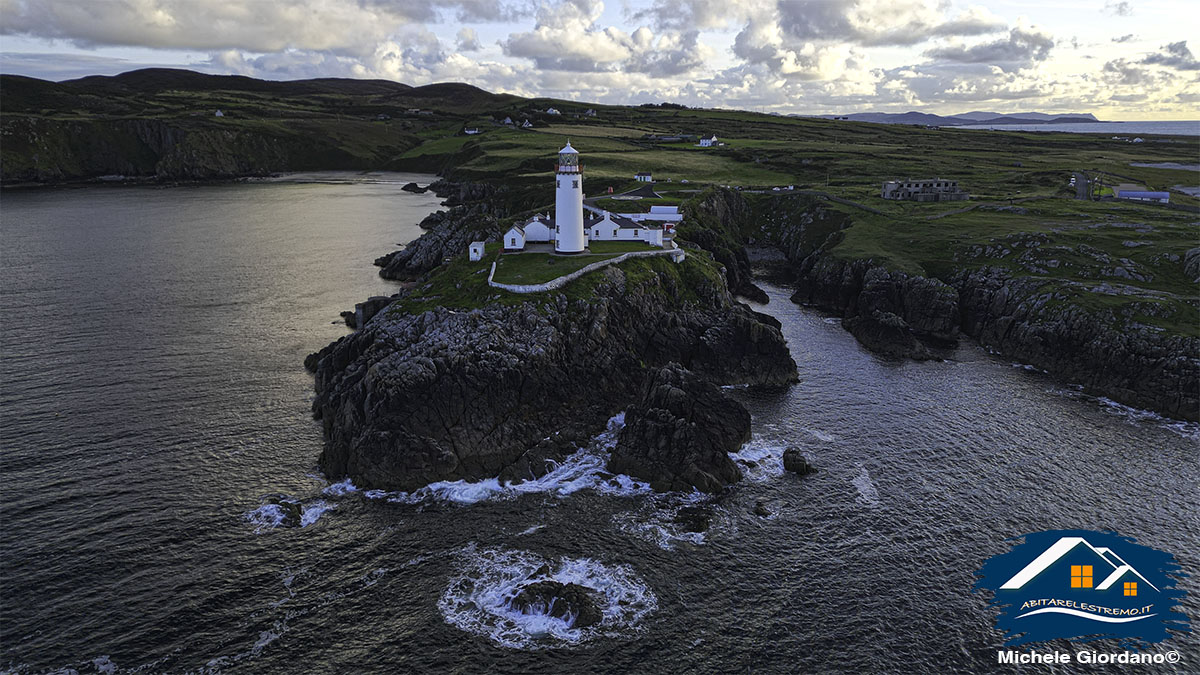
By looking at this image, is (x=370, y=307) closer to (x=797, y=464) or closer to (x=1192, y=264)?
(x=797, y=464)

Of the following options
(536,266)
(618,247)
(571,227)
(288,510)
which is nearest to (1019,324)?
(618,247)

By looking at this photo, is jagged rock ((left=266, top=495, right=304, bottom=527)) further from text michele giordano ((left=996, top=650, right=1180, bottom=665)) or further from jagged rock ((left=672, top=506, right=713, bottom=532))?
text michele giordano ((left=996, top=650, right=1180, bottom=665))

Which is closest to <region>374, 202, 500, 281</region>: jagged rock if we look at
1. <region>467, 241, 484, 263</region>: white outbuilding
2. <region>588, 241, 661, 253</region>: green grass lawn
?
<region>588, 241, 661, 253</region>: green grass lawn

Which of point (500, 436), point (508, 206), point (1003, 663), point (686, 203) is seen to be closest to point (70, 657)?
point (500, 436)


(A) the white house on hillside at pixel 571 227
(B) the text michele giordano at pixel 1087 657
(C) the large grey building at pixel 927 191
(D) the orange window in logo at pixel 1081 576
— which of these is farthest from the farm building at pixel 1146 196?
(B) the text michele giordano at pixel 1087 657

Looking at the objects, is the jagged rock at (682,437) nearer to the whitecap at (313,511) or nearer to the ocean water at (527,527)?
the ocean water at (527,527)

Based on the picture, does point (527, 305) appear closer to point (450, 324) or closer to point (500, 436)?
point (450, 324)
